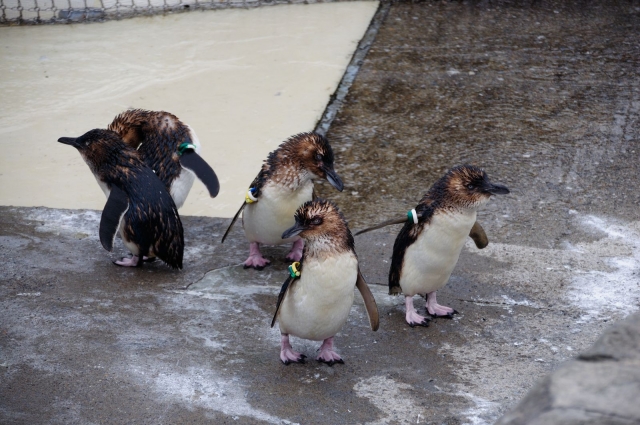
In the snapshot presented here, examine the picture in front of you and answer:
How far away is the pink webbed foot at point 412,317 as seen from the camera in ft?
11.9

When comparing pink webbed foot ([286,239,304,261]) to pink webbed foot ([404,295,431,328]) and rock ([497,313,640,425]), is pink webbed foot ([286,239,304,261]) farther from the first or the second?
rock ([497,313,640,425])

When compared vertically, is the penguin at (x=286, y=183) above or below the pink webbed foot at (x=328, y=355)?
above

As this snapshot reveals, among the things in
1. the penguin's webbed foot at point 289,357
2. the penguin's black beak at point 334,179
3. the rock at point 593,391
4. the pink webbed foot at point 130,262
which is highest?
the rock at point 593,391

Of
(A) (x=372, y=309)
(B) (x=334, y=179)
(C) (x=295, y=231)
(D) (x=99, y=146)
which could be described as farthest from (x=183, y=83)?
(A) (x=372, y=309)

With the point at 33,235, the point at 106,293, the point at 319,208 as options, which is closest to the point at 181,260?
the point at 106,293

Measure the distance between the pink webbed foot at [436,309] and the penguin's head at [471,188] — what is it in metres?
0.50

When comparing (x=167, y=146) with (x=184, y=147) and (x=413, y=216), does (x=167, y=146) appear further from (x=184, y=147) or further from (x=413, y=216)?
(x=413, y=216)

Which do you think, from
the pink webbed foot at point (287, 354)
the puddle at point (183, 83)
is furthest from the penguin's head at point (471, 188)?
the puddle at point (183, 83)

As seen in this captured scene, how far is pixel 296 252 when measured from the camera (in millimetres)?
4297

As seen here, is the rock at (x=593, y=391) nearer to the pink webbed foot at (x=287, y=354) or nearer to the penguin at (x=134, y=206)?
the pink webbed foot at (x=287, y=354)

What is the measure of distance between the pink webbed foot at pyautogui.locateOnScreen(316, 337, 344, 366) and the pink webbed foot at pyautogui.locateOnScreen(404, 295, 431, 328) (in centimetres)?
48

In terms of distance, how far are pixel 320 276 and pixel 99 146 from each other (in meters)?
1.70

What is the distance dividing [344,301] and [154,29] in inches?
211

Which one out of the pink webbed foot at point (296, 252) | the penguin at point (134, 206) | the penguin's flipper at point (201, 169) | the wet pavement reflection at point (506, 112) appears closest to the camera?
the penguin at point (134, 206)
